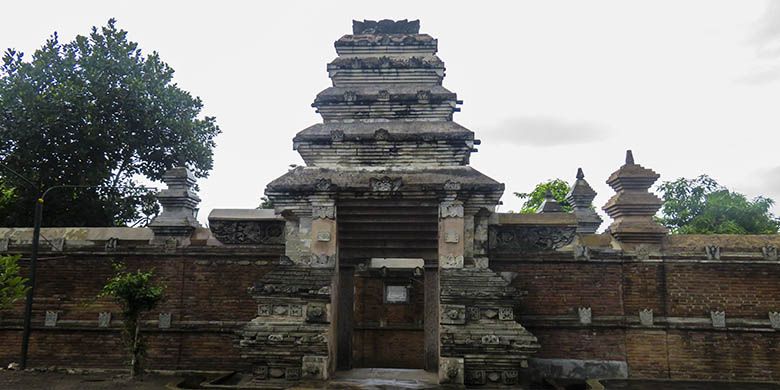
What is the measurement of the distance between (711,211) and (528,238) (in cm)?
2418

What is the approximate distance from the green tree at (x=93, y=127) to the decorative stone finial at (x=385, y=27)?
11.3 m

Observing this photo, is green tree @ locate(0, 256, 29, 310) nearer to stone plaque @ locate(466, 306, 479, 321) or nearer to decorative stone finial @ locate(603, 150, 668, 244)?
stone plaque @ locate(466, 306, 479, 321)

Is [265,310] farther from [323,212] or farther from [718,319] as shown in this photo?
[718,319]

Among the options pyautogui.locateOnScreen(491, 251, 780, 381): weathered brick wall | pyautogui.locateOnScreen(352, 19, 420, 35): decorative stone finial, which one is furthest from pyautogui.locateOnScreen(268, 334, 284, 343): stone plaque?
pyautogui.locateOnScreen(352, 19, 420, 35): decorative stone finial

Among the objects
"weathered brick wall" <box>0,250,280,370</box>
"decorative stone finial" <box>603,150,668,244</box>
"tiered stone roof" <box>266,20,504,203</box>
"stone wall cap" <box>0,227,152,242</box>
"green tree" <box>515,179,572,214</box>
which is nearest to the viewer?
"tiered stone roof" <box>266,20,504,203</box>

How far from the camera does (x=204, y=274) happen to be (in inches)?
530

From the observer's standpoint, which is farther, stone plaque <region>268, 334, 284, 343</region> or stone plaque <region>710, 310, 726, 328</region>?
stone plaque <region>710, 310, 726, 328</region>

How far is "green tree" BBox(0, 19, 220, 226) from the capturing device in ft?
70.8

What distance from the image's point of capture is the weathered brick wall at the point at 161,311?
43.4 feet

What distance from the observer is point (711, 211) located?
31.8 m

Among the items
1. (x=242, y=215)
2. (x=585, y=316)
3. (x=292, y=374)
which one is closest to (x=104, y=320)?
(x=242, y=215)

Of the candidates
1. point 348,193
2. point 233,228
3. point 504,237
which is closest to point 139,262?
point 233,228

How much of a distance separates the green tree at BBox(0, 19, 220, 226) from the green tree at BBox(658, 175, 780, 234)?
82.0 ft

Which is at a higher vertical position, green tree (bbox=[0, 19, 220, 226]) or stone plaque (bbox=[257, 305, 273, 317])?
green tree (bbox=[0, 19, 220, 226])
